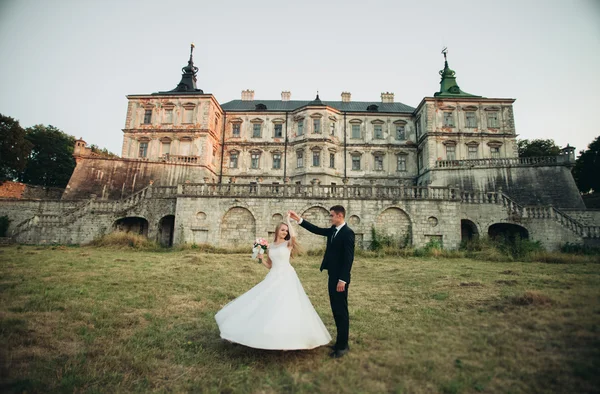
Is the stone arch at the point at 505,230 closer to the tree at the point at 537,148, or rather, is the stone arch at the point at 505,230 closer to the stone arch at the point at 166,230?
the stone arch at the point at 166,230

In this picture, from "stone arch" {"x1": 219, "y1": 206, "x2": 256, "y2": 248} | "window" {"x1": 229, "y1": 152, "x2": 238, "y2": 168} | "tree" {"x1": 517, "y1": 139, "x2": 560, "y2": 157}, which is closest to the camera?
"stone arch" {"x1": 219, "y1": 206, "x2": 256, "y2": 248}

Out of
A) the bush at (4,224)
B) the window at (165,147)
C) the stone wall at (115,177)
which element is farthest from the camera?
the window at (165,147)

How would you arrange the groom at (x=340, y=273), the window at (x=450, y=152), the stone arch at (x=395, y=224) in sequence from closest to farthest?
1. the groom at (x=340, y=273)
2. the stone arch at (x=395, y=224)
3. the window at (x=450, y=152)

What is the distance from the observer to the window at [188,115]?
32797 millimetres

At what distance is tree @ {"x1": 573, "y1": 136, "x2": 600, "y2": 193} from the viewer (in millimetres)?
29469

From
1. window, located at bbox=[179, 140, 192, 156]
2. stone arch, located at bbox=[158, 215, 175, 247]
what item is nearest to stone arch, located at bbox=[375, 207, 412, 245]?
stone arch, located at bbox=[158, 215, 175, 247]

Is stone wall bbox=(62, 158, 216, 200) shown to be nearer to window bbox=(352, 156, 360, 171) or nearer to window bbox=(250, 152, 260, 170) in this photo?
window bbox=(250, 152, 260, 170)

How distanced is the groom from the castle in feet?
45.5

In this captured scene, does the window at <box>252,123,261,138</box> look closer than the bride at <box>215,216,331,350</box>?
No

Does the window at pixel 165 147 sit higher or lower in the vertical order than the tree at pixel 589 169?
higher

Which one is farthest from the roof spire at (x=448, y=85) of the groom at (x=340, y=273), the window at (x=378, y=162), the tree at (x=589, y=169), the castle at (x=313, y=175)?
the groom at (x=340, y=273)

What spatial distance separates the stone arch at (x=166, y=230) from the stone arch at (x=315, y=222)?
9.24 meters

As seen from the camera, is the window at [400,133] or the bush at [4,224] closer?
the bush at [4,224]

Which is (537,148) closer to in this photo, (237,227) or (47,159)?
(237,227)
